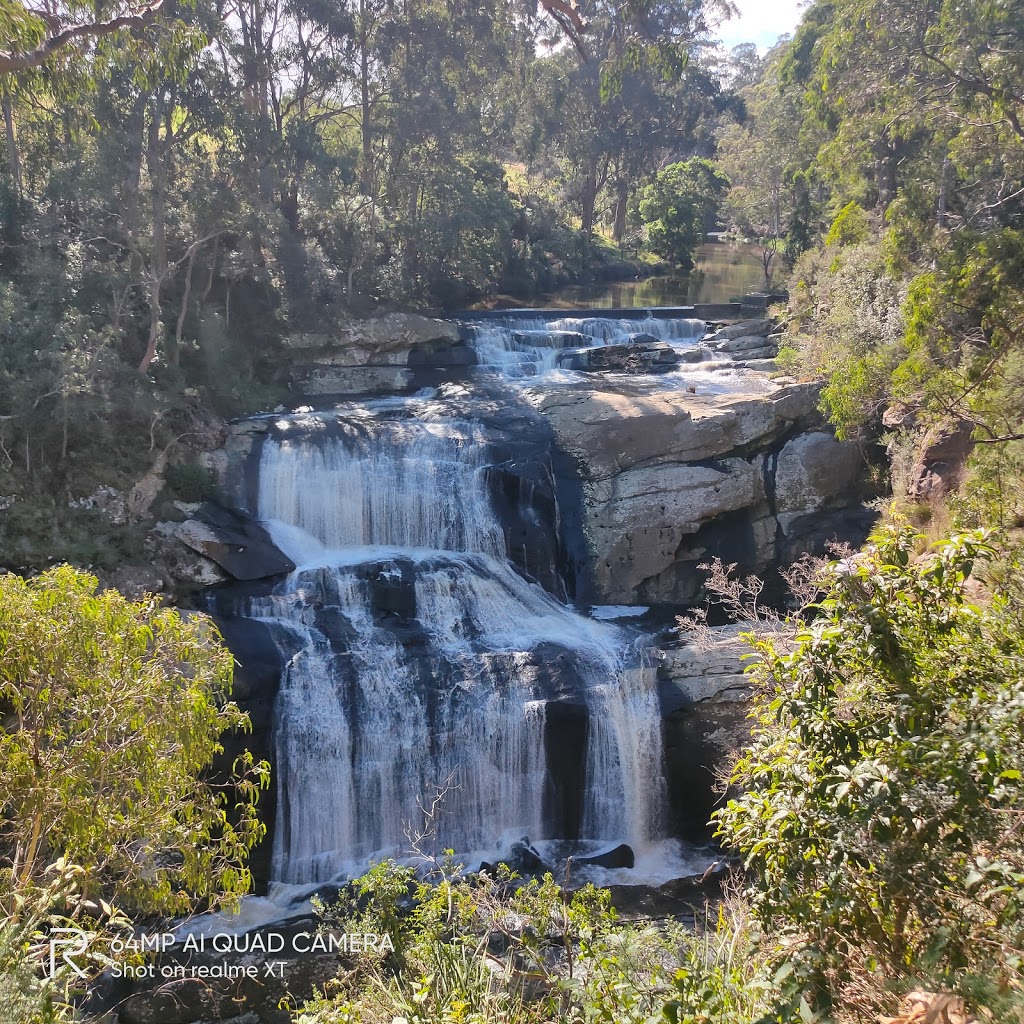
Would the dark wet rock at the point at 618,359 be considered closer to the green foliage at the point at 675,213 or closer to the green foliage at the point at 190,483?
the green foliage at the point at 190,483

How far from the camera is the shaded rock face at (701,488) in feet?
52.3

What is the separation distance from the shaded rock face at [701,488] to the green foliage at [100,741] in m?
10.6

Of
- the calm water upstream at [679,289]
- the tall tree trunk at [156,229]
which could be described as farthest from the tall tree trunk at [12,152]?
the calm water upstream at [679,289]

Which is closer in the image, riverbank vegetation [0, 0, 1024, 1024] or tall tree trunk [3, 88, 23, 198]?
riverbank vegetation [0, 0, 1024, 1024]

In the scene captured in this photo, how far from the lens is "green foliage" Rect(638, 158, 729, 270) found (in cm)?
3753

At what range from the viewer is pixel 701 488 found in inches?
637

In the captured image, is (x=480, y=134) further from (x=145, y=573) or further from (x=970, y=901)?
(x=970, y=901)

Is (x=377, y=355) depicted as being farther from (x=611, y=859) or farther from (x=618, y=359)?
(x=611, y=859)

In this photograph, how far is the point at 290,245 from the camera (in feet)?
Result: 73.5

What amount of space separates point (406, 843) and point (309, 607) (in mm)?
4040

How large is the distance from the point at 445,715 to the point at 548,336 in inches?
520

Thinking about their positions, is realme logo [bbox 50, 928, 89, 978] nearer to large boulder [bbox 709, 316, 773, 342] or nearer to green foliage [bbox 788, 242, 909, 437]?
green foliage [bbox 788, 242, 909, 437]

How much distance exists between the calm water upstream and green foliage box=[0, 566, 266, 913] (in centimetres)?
2540

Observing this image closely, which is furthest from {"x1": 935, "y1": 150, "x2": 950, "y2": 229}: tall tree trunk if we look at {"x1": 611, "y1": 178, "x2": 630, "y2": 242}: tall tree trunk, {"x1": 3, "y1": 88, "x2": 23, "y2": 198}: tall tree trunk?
{"x1": 611, "y1": 178, "x2": 630, "y2": 242}: tall tree trunk
